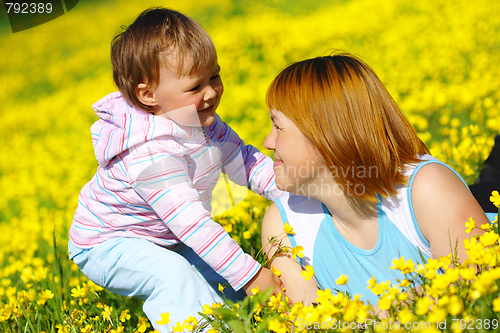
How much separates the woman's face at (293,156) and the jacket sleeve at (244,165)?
26.1 inches

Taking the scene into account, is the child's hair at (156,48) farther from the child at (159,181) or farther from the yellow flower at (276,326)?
the yellow flower at (276,326)

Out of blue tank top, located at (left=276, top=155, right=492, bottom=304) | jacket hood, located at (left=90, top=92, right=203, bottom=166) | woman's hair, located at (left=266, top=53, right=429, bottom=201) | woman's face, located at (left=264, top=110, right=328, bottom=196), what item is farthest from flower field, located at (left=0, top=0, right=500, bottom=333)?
jacket hood, located at (left=90, top=92, right=203, bottom=166)

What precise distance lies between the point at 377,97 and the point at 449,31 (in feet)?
18.0

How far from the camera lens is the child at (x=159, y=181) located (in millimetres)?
1909

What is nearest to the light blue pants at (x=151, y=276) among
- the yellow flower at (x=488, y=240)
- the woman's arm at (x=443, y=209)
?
the woman's arm at (x=443, y=209)

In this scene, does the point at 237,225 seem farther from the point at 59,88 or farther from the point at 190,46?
the point at 59,88

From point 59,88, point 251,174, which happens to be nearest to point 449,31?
point 251,174

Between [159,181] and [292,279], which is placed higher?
[159,181]

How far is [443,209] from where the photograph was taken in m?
1.62

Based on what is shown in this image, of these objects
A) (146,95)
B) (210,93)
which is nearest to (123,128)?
(146,95)

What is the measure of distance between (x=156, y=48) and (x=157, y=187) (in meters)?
0.70

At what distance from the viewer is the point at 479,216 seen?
1.64m

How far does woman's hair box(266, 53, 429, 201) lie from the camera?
173 cm

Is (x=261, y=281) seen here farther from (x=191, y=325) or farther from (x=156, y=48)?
(x=156, y=48)
